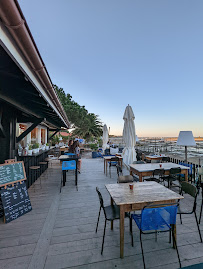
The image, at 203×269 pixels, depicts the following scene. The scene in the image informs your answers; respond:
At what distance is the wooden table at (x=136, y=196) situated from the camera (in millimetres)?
1939

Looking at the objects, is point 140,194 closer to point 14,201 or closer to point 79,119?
point 14,201

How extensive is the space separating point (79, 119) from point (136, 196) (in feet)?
67.8

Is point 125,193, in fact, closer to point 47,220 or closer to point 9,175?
point 47,220

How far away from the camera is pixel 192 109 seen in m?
15.8

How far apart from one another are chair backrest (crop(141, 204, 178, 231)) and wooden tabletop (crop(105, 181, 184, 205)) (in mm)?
169

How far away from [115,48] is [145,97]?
6738 mm

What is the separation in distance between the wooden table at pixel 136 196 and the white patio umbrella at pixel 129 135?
3294mm

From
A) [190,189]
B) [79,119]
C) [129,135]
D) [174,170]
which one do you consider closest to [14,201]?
[190,189]

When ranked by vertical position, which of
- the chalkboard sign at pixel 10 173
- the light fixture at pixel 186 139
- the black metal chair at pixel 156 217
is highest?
the light fixture at pixel 186 139

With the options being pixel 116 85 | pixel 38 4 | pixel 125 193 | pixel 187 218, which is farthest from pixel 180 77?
pixel 125 193

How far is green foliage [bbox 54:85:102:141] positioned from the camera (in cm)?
2058

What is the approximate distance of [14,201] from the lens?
2945 mm

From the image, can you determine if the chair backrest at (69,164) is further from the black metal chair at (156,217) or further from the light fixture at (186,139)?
the light fixture at (186,139)

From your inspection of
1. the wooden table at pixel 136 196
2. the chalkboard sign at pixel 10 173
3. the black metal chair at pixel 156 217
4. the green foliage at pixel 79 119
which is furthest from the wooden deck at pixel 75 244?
the green foliage at pixel 79 119
